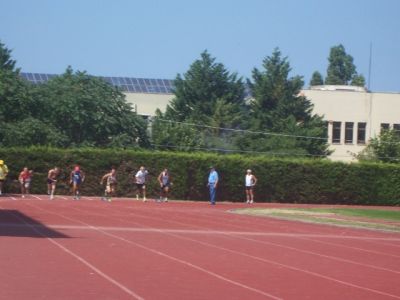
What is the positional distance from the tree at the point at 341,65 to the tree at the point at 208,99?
68.3 metres

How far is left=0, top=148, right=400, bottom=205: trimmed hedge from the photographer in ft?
154

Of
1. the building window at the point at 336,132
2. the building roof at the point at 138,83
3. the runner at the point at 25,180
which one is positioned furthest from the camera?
the building roof at the point at 138,83

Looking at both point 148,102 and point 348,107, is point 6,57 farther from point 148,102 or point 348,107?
point 348,107

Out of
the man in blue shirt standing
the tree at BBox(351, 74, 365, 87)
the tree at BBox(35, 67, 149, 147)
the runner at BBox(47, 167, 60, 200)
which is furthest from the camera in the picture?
the tree at BBox(351, 74, 365, 87)

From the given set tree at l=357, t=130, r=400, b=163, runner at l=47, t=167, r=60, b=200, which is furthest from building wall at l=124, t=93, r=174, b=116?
runner at l=47, t=167, r=60, b=200

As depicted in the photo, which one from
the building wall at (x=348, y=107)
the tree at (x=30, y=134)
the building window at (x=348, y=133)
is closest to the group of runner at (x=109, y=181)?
the tree at (x=30, y=134)

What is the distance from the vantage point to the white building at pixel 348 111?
78312 millimetres

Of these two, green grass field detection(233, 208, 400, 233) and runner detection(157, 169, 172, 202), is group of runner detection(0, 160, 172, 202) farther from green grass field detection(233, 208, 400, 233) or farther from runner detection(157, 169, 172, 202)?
green grass field detection(233, 208, 400, 233)

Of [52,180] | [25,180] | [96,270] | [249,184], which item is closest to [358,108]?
[249,184]

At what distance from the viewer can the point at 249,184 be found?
1859 inches

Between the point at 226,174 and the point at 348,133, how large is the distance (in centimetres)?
3224

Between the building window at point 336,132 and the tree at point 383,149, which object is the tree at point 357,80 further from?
the tree at point 383,149

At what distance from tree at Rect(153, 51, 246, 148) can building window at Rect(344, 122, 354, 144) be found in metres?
9.54

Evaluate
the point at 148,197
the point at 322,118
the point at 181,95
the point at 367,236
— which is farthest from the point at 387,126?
the point at 367,236
